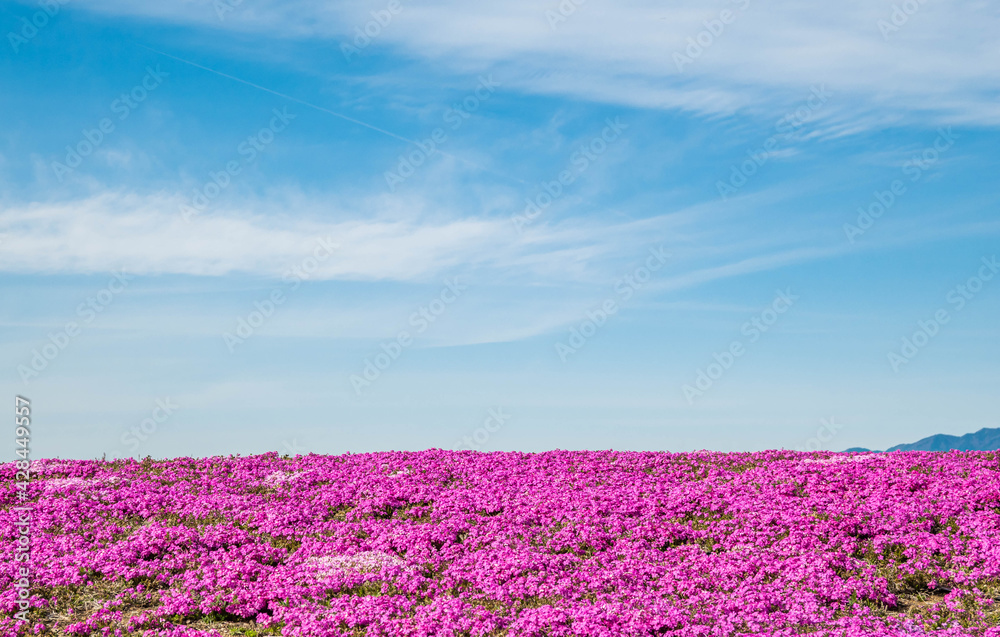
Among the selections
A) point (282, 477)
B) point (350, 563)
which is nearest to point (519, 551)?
point (350, 563)

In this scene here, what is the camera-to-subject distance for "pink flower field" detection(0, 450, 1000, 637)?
12.1m

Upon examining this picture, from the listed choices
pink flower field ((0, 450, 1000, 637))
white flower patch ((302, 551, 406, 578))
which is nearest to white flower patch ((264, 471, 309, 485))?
pink flower field ((0, 450, 1000, 637))

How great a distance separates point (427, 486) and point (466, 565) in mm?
6006

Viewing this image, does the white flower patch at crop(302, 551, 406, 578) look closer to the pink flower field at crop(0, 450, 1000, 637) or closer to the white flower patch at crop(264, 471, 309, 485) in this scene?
the pink flower field at crop(0, 450, 1000, 637)

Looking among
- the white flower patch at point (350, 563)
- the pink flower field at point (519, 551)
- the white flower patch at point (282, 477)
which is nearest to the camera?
the pink flower field at point (519, 551)

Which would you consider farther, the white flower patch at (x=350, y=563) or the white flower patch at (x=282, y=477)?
the white flower patch at (x=282, y=477)

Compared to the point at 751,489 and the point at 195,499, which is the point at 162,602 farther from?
the point at 751,489

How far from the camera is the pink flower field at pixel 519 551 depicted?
39.7 ft

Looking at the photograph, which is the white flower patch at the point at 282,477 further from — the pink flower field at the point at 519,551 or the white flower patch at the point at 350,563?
the white flower patch at the point at 350,563

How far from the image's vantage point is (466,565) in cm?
1414

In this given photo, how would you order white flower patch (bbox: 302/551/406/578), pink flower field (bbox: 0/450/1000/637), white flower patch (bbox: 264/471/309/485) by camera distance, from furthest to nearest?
white flower patch (bbox: 264/471/309/485) < white flower patch (bbox: 302/551/406/578) < pink flower field (bbox: 0/450/1000/637)

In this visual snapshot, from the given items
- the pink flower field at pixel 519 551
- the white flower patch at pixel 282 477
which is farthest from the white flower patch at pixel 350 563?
the white flower patch at pixel 282 477

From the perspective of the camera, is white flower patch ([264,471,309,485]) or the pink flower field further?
white flower patch ([264,471,309,485])

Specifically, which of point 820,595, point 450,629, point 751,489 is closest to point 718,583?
point 820,595
